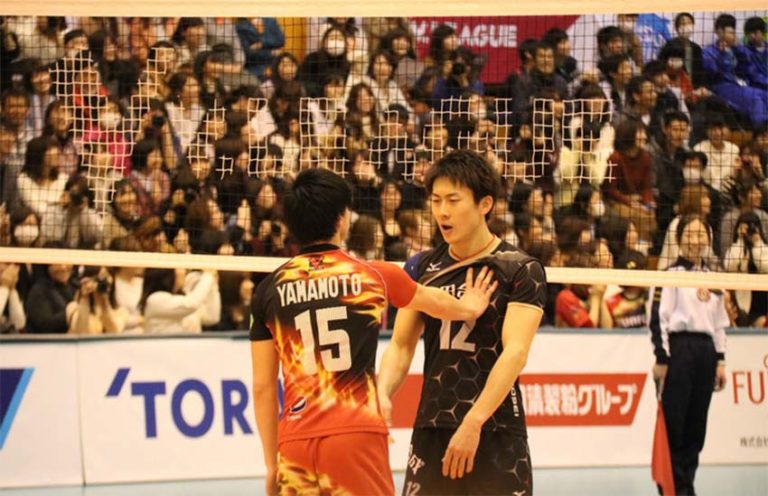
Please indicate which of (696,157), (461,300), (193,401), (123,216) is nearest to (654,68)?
(696,157)

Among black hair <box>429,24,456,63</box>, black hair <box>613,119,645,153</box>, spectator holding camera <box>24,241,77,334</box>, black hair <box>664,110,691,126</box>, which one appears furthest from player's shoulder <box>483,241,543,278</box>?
black hair <box>429,24,456,63</box>

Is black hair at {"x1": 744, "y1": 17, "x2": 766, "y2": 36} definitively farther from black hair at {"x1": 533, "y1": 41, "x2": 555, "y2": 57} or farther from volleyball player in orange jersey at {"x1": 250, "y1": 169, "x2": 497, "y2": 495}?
volleyball player in orange jersey at {"x1": 250, "y1": 169, "x2": 497, "y2": 495}

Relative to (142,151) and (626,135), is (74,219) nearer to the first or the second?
(142,151)

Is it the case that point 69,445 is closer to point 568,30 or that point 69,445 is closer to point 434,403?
point 434,403

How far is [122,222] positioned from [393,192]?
2.04m

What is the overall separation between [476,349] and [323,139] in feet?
10.7

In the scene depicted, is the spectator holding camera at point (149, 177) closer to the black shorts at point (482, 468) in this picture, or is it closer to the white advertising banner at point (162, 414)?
the white advertising banner at point (162, 414)

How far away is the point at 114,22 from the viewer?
10.2 m

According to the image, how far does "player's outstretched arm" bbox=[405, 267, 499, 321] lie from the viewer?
5.09 meters

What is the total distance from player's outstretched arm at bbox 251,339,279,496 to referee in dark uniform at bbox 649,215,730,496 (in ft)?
18.2

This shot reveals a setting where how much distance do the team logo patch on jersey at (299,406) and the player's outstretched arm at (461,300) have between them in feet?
2.07

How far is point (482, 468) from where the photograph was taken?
5207 millimetres

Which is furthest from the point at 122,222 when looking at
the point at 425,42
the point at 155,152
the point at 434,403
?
the point at 425,42

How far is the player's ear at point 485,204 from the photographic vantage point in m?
5.34
